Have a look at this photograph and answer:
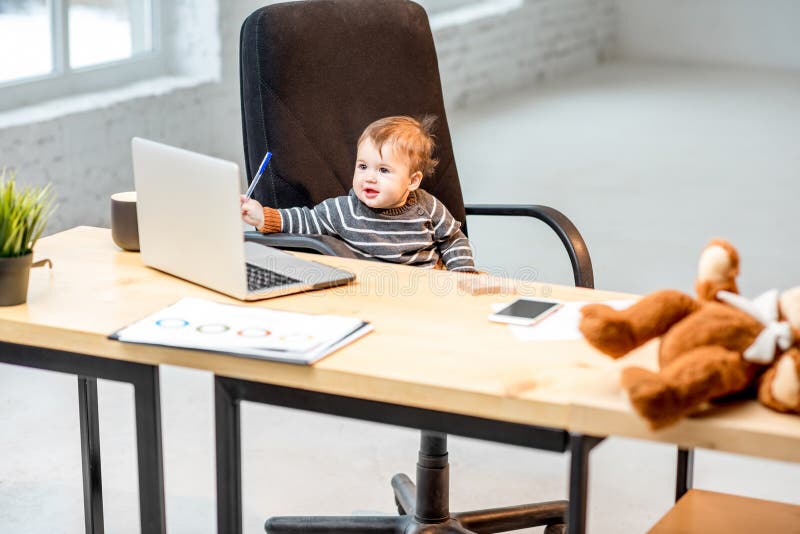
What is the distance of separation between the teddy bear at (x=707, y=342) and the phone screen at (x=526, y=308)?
0.90 ft

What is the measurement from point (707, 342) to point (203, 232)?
2.64 ft

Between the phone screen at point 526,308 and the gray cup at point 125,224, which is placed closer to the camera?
the phone screen at point 526,308

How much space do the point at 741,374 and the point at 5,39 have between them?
141 inches

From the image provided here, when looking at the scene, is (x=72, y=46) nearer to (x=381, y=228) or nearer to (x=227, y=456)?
(x=381, y=228)

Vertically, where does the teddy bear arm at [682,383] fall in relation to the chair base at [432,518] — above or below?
above

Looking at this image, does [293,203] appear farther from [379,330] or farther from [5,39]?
[5,39]

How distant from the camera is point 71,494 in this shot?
249 cm

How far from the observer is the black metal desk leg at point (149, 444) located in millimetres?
1560

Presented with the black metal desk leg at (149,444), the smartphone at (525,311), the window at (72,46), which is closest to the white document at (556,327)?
the smartphone at (525,311)

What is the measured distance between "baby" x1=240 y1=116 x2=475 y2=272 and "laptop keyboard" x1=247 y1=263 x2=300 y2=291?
395mm

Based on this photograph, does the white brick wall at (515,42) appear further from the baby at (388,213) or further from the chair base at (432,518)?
the chair base at (432,518)

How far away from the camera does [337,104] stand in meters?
2.55

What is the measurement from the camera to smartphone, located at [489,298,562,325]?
167 cm

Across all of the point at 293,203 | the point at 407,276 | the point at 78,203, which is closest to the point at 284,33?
the point at 293,203
